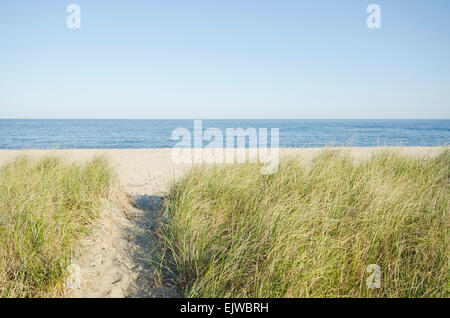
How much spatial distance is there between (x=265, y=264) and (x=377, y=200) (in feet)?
6.49

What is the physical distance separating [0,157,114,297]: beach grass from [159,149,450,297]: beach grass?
1.00m

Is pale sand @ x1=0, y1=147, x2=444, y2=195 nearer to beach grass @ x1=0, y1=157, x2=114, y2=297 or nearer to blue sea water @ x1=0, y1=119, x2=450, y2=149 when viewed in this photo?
blue sea water @ x1=0, y1=119, x2=450, y2=149

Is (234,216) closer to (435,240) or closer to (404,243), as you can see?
(404,243)

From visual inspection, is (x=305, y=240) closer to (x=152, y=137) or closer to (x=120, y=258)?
(x=120, y=258)

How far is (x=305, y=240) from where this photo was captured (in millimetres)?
2570

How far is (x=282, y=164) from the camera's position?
15.9 ft

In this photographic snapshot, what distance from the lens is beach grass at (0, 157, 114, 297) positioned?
224cm

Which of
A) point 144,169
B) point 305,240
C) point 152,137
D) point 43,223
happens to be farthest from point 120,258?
point 152,137

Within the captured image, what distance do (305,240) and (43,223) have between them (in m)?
2.73

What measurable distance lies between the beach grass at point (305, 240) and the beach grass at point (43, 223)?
100 centimetres

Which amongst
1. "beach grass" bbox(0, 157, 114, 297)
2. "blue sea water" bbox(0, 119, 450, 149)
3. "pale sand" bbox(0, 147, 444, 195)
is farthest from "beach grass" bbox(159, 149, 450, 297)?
"blue sea water" bbox(0, 119, 450, 149)

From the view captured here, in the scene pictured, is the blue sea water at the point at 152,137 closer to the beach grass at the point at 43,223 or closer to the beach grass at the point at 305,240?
the beach grass at the point at 305,240
